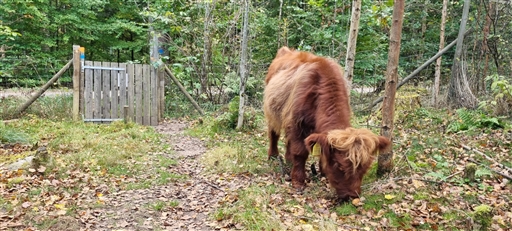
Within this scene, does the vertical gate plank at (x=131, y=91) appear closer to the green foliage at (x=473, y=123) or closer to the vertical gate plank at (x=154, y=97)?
the vertical gate plank at (x=154, y=97)

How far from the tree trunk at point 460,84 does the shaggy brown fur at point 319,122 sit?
5.83 metres

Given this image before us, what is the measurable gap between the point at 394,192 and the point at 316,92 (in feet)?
5.39

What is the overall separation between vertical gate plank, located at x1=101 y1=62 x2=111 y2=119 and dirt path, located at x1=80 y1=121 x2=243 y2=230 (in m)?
4.10

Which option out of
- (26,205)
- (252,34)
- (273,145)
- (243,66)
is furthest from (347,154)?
(252,34)

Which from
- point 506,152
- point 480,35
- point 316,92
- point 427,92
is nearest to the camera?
point 316,92

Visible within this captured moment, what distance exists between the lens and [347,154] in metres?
4.05

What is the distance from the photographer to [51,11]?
15273 mm

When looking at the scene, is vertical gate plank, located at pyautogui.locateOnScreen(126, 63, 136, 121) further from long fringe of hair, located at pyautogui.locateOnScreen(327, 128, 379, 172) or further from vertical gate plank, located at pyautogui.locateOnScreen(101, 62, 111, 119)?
long fringe of hair, located at pyautogui.locateOnScreen(327, 128, 379, 172)

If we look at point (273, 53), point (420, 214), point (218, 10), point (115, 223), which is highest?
point (218, 10)

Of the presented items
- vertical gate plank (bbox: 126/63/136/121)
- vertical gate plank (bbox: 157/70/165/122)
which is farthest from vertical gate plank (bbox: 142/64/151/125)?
vertical gate plank (bbox: 157/70/165/122)

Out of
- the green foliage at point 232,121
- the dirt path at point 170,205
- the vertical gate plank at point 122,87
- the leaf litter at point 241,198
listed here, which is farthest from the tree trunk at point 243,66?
the vertical gate plank at point 122,87

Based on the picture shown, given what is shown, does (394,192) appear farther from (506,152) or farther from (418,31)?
(418,31)

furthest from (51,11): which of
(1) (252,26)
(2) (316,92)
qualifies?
(2) (316,92)

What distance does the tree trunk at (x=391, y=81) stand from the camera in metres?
4.73
